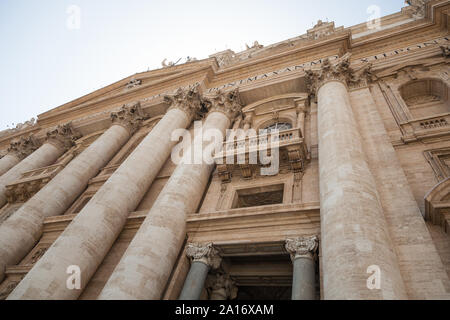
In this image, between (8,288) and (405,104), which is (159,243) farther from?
(405,104)

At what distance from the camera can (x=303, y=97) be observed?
1430 centimetres

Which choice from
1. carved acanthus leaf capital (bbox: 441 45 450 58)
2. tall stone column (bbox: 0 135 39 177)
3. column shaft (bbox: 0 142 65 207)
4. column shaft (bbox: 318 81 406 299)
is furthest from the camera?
tall stone column (bbox: 0 135 39 177)

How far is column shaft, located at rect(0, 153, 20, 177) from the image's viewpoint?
63.6 feet

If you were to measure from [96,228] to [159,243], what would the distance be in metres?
2.76

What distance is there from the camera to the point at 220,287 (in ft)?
28.0

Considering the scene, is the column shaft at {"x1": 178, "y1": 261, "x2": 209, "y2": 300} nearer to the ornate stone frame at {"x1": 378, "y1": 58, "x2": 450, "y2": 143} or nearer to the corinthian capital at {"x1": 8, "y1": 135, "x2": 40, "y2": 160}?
the ornate stone frame at {"x1": 378, "y1": 58, "x2": 450, "y2": 143}

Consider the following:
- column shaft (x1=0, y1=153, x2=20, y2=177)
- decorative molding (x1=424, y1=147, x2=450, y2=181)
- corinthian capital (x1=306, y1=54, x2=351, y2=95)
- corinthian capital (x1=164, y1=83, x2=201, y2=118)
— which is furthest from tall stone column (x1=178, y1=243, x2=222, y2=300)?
column shaft (x1=0, y1=153, x2=20, y2=177)

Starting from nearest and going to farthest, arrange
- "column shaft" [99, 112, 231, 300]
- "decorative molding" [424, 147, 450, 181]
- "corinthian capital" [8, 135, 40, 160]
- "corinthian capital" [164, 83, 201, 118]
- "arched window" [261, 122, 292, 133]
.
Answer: "column shaft" [99, 112, 231, 300] → "decorative molding" [424, 147, 450, 181] → "arched window" [261, 122, 292, 133] → "corinthian capital" [164, 83, 201, 118] → "corinthian capital" [8, 135, 40, 160]

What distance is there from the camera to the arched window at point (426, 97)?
11.6m

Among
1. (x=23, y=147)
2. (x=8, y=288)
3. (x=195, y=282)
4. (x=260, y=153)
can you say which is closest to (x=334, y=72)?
(x=260, y=153)

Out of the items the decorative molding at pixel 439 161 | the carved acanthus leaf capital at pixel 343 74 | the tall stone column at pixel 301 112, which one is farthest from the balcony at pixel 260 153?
the decorative molding at pixel 439 161

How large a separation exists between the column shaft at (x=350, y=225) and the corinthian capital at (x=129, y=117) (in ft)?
42.0
